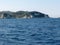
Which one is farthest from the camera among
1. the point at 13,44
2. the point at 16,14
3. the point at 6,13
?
the point at 16,14

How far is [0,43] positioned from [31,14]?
164 metres

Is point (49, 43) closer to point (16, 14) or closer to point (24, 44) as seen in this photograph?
point (24, 44)

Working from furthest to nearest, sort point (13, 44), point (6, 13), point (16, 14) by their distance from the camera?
1. point (16, 14)
2. point (6, 13)
3. point (13, 44)

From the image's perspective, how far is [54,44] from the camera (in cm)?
1858

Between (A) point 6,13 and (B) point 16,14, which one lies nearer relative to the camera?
(A) point 6,13

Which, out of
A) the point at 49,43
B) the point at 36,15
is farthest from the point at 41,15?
the point at 49,43

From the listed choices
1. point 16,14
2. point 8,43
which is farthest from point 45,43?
point 16,14

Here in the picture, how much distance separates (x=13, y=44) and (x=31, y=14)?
165 m

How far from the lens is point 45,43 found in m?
19.0

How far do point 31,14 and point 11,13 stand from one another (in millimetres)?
17898

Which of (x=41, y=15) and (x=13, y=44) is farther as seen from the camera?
(x=41, y=15)

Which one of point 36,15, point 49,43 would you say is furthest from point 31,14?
point 49,43

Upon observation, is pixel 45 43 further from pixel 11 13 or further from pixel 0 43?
pixel 11 13

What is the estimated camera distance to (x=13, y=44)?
18375 mm
